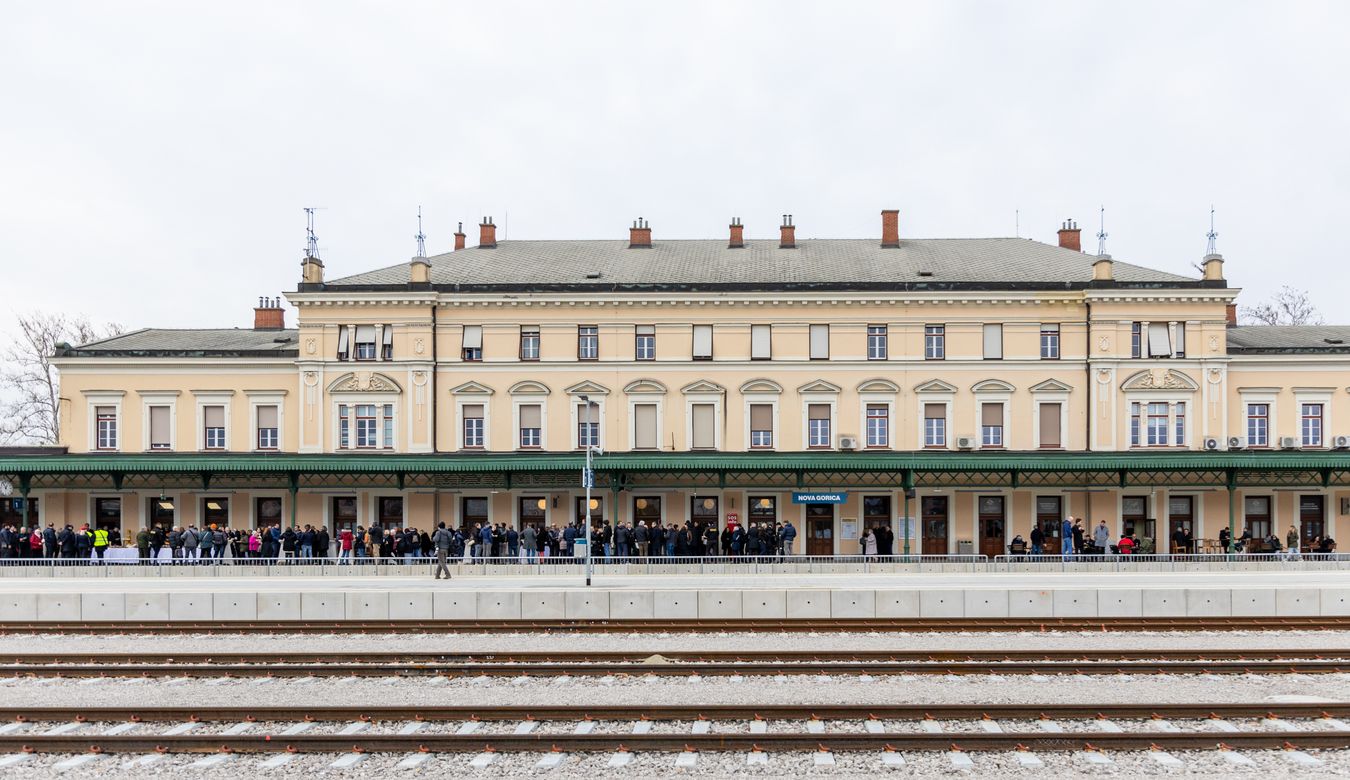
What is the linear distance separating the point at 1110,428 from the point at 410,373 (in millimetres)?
26403

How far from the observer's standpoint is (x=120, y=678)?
14391 mm

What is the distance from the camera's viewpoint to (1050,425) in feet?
123

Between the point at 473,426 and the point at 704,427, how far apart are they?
8882 millimetres

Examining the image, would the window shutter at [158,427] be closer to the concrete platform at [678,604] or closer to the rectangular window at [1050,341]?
the concrete platform at [678,604]

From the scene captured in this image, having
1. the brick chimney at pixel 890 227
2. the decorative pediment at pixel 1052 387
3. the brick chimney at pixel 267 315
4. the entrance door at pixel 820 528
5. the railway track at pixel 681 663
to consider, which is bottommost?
the entrance door at pixel 820 528

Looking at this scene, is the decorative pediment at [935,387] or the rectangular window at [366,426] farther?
the rectangular window at [366,426]

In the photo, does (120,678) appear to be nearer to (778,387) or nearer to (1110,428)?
(778,387)

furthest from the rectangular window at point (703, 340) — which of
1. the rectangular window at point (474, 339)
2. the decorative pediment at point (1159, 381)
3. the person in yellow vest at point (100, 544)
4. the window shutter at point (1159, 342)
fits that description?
the person in yellow vest at point (100, 544)

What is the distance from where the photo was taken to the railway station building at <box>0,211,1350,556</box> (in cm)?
3612

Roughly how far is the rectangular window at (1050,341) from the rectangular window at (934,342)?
3.74 metres

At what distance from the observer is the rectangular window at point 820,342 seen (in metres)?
37.7

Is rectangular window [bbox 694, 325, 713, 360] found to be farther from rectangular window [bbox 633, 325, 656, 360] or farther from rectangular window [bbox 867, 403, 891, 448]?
rectangular window [bbox 867, 403, 891, 448]

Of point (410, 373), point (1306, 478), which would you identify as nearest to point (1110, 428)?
point (1306, 478)

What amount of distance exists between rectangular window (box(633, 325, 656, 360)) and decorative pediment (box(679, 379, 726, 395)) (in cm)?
183
